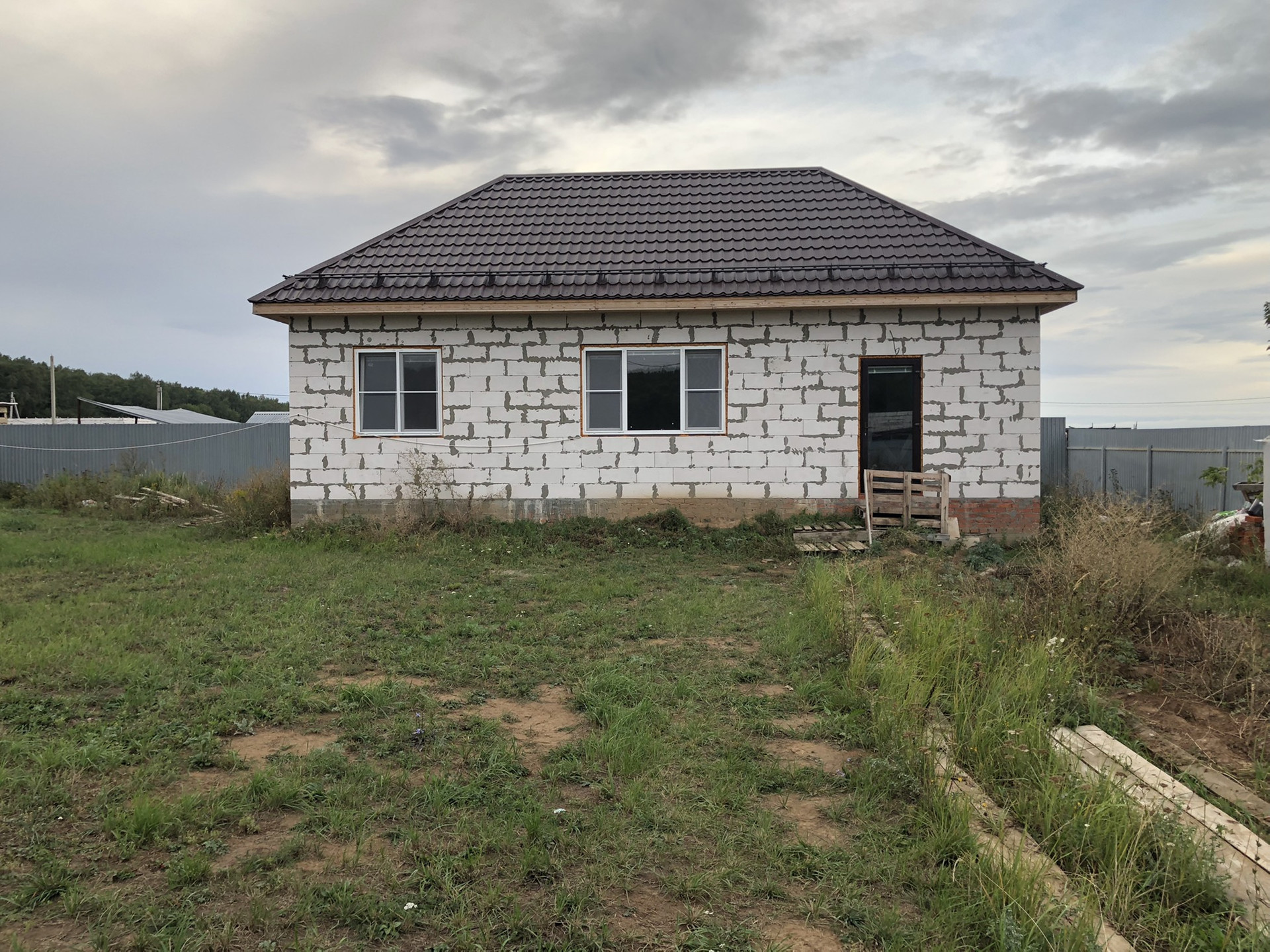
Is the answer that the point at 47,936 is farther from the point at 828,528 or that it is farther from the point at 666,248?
the point at 666,248

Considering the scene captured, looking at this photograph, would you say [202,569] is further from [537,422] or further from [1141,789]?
[1141,789]

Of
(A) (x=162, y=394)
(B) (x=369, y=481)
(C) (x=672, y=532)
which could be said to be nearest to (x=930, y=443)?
(C) (x=672, y=532)

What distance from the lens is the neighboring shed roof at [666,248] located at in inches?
511

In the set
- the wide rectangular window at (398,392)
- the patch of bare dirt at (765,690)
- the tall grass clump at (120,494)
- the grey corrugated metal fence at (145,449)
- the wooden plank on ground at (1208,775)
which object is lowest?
the wooden plank on ground at (1208,775)

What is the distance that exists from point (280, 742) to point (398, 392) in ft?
30.8

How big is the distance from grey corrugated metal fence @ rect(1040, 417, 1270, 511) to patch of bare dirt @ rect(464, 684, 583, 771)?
10.5 meters

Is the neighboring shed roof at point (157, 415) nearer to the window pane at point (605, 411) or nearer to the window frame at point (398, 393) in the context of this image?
the window frame at point (398, 393)

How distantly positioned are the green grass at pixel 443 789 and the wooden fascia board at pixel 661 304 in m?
5.85

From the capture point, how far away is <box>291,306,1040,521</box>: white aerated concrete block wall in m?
13.0

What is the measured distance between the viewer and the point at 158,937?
2924mm

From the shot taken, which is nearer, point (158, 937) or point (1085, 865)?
point (158, 937)

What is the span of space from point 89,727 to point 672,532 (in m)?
8.78

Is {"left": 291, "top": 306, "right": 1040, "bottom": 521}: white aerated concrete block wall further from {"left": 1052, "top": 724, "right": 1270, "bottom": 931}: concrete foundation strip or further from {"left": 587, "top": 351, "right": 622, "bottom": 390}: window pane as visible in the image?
{"left": 1052, "top": 724, "right": 1270, "bottom": 931}: concrete foundation strip

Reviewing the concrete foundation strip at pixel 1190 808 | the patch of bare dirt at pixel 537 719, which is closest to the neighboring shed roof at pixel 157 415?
A: the patch of bare dirt at pixel 537 719
